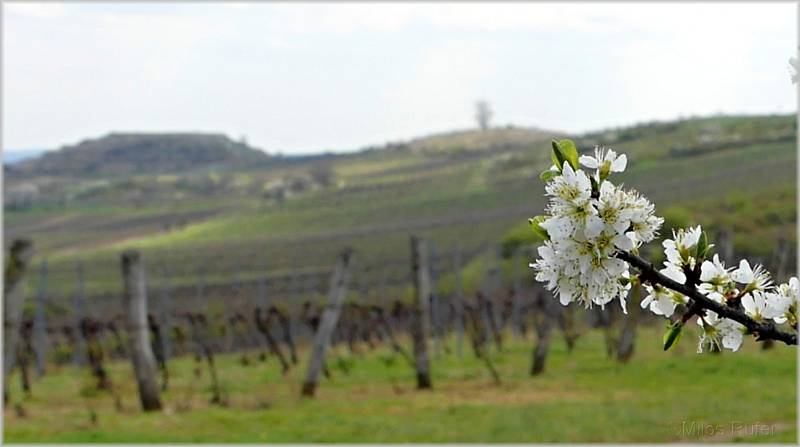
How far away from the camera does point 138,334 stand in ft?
38.2

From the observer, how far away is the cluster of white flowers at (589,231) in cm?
154

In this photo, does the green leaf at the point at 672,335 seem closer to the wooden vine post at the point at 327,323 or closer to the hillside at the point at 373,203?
the wooden vine post at the point at 327,323

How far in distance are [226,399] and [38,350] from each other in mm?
7719

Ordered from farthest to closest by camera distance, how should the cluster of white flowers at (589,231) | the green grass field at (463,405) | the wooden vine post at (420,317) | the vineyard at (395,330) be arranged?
the wooden vine post at (420,317), the vineyard at (395,330), the green grass field at (463,405), the cluster of white flowers at (589,231)

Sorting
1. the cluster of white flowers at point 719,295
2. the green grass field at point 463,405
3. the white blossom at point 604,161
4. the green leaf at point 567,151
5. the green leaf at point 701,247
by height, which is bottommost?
the green grass field at point 463,405

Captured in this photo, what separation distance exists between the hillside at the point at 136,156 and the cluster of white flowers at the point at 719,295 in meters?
57.5

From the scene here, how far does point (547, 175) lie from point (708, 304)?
299mm

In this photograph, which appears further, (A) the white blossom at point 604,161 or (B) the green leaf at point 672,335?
(B) the green leaf at point 672,335

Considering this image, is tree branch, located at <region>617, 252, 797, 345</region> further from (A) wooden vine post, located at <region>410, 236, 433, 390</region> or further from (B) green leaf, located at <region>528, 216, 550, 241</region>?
(A) wooden vine post, located at <region>410, 236, 433, 390</region>

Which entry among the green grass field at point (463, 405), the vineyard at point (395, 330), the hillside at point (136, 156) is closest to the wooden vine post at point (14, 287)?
the vineyard at point (395, 330)

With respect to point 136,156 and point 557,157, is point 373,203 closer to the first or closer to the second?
point 136,156

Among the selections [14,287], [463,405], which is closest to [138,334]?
[14,287]

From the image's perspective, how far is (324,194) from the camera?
57.1 m

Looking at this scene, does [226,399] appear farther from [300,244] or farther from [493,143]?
[493,143]
